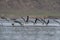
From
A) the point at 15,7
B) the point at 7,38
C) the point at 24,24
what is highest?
the point at 15,7

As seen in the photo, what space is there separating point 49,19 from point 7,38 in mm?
404

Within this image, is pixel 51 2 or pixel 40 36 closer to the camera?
pixel 40 36

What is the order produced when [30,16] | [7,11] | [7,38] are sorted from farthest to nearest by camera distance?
[7,11]
[30,16]
[7,38]

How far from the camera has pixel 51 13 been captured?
5.34 ft

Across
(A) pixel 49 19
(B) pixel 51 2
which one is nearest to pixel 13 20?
(A) pixel 49 19

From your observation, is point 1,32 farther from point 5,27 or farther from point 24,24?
point 24,24

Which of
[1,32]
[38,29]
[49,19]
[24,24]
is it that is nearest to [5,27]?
[1,32]

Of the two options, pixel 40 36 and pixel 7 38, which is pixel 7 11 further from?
pixel 40 36

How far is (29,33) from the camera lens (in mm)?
1445

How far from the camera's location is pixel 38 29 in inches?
57.1

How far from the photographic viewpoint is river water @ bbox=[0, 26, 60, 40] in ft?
4.68

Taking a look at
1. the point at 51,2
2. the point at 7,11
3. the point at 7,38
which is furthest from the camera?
the point at 51,2

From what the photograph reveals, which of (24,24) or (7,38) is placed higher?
(24,24)

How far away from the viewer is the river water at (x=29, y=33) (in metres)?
Answer: 1.43
